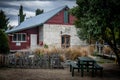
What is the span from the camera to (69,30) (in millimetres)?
35438

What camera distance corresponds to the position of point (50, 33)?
34.5 m

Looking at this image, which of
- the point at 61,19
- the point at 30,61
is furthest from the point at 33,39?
the point at 30,61

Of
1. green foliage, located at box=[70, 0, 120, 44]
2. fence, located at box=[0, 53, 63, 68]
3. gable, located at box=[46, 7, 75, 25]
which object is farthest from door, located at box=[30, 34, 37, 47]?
green foliage, located at box=[70, 0, 120, 44]

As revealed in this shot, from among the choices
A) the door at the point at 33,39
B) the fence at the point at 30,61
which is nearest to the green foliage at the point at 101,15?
the fence at the point at 30,61

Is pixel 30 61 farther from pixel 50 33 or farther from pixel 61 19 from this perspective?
pixel 61 19

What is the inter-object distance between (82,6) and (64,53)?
7.87 metres

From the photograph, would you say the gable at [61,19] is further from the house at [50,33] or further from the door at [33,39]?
the door at [33,39]

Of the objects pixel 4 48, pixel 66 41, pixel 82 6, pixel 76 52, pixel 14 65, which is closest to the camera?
pixel 82 6

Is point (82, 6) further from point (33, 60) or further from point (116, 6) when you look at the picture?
point (33, 60)

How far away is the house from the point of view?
34250mm

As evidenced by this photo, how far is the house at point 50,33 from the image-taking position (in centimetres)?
3425

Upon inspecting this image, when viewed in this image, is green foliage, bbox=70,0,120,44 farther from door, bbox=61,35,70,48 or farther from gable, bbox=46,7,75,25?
door, bbox=61,35,70,48

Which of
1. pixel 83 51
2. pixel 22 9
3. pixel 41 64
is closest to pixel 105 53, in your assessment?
pixel 83 51

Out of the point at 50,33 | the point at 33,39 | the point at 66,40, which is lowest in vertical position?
the point at 66,40
